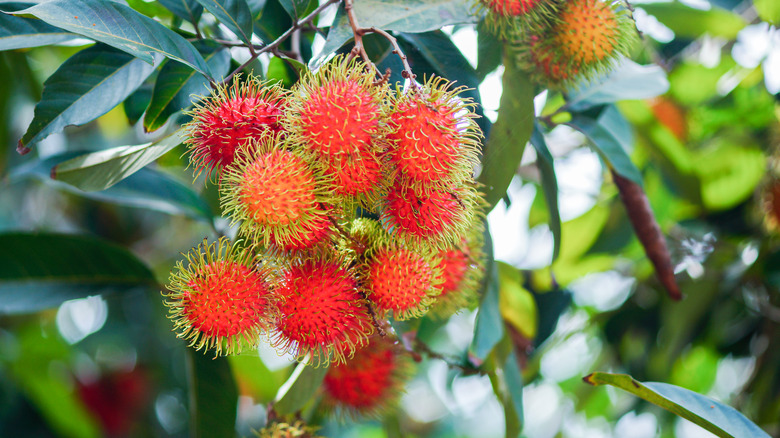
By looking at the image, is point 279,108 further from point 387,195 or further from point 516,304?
point 516,304

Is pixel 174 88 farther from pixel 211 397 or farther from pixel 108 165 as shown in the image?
pixel 211 397

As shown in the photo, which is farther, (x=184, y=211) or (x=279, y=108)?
(x=184, y=211)

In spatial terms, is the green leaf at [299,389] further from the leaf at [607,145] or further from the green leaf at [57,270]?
the leaf at [607,145]

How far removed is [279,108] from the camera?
31.8 inches

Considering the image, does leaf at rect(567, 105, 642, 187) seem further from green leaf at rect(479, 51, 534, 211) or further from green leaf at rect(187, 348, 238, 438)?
green leaf at rect(187, 348, 238, 438)

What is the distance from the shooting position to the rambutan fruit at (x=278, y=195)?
0.71 m

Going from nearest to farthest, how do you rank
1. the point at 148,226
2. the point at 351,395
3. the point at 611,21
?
the point at 611,21 < the point at 351,395 < the point at 148,226

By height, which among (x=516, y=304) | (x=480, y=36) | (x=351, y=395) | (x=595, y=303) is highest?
(x=480, y=36)

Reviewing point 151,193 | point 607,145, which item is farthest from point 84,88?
point 607,145

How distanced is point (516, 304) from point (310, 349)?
0.82 meters

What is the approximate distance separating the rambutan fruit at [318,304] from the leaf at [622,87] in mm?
659

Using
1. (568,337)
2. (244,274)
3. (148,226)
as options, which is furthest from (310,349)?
(148,226)

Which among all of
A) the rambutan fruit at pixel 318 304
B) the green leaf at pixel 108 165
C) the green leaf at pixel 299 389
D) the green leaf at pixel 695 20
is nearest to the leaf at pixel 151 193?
the green leaf at pixel 108 165

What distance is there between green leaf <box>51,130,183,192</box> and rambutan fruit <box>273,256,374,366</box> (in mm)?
270
